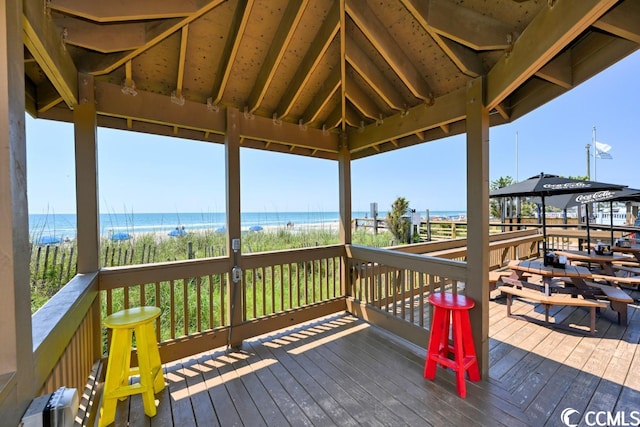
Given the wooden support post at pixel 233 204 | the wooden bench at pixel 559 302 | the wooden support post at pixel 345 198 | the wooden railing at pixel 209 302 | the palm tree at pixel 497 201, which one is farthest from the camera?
the palm tree at pixel 497 201

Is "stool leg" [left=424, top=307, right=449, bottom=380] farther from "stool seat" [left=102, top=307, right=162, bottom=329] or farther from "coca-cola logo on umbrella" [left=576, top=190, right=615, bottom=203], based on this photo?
"coca-cola logo on umbrella" [left=576, top=190, right=615, bottom=203]

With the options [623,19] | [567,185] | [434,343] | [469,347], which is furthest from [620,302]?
[623,19]

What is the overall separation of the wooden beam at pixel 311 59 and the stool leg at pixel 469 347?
110 inches

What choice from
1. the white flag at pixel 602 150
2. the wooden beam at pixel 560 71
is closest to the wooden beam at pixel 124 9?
the wooden beam at pixel 560 71

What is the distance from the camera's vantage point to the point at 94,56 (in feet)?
7.57

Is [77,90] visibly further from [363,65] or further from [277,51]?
[363,65]

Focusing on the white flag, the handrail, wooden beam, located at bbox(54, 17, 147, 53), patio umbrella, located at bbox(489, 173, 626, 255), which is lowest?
the handrail

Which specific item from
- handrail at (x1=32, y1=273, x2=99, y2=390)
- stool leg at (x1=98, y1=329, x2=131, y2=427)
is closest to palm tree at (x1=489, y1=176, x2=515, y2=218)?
stool leg at (x1=98, y1=329, x2=131, y2=427)

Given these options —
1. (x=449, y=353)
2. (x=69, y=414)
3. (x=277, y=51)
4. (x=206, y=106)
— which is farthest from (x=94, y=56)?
(x=449, y=353)

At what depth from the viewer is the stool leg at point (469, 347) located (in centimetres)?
241

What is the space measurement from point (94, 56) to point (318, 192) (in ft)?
75.0

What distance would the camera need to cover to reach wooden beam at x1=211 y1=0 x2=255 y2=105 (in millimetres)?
2150

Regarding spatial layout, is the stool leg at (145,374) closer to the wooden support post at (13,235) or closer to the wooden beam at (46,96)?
the wooden support post at (13,235)

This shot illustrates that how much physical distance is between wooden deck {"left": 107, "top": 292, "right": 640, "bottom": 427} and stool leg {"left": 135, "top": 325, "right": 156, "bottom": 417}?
9 centimetres
